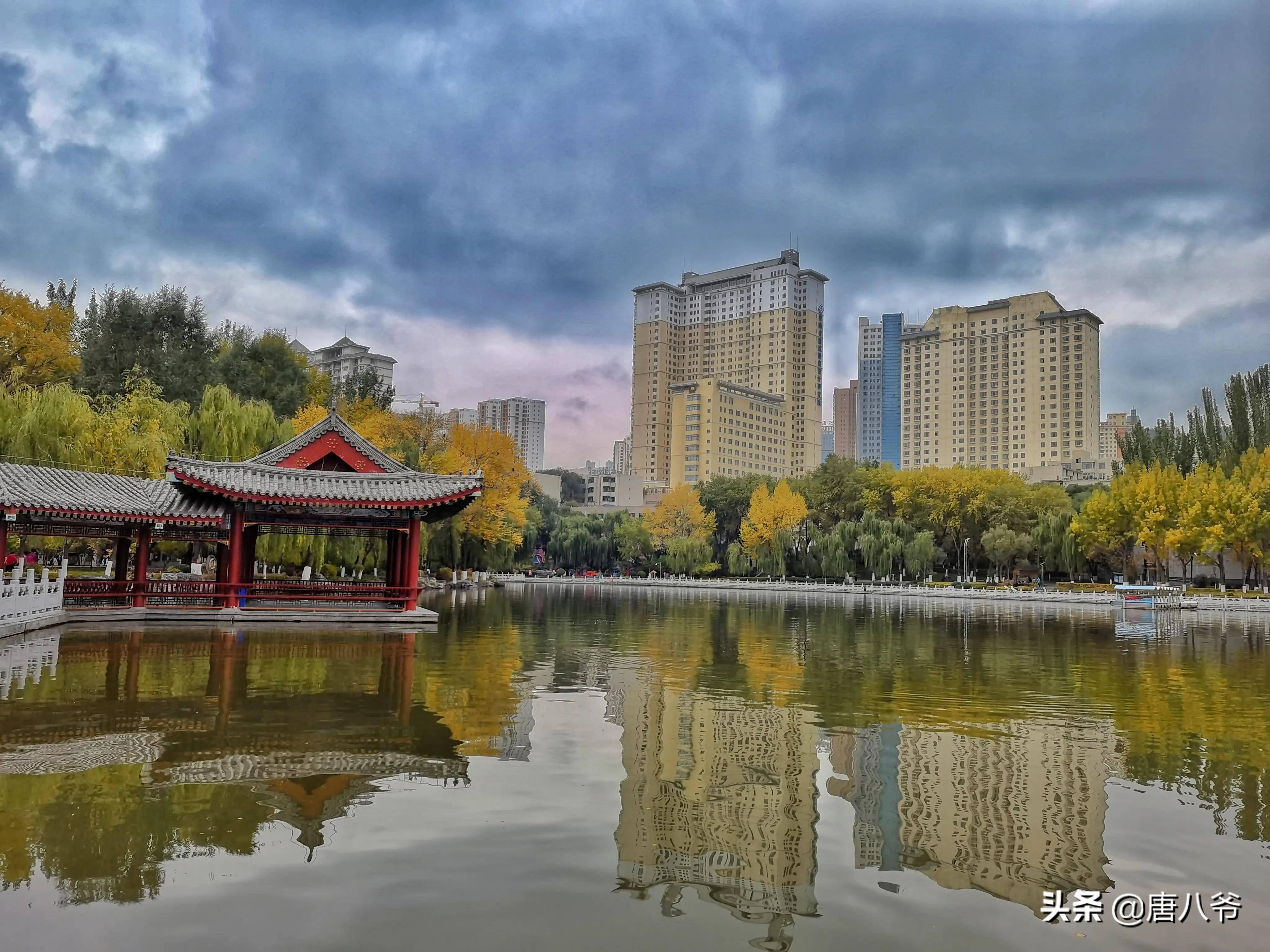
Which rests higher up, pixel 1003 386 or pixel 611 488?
pixel 1003 386

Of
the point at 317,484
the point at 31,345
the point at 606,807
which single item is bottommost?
the point at 606,807

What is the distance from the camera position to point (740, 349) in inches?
5581

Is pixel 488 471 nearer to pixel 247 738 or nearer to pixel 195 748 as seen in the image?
pixel 247 738

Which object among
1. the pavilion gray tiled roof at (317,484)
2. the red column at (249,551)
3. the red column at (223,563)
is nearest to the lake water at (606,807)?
the pavilion gray tiled roof at (317,484)

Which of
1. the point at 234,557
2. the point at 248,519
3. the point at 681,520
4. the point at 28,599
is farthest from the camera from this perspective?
the point at 681,520

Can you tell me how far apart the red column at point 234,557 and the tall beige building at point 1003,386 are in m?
103

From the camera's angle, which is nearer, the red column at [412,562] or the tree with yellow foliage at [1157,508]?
the red column at [412,562]

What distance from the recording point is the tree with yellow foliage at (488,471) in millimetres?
42344

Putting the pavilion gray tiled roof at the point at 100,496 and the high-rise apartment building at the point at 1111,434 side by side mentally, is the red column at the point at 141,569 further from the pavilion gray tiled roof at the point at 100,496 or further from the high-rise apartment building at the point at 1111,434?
the high-rise apartment building at the point at 1111,434

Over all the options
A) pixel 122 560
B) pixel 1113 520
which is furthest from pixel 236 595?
pixel 1113 520

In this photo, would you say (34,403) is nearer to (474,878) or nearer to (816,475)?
(474,878)

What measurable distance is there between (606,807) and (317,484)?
1711 cm

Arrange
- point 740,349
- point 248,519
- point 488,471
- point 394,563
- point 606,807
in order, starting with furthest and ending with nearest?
point 740,349 < point 488,471 < point 394,563 < point 248,519 < point 606,807

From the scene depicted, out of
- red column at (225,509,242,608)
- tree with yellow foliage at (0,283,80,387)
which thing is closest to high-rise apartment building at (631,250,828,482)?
tree with yellow foliage at (0,283,80,387)
